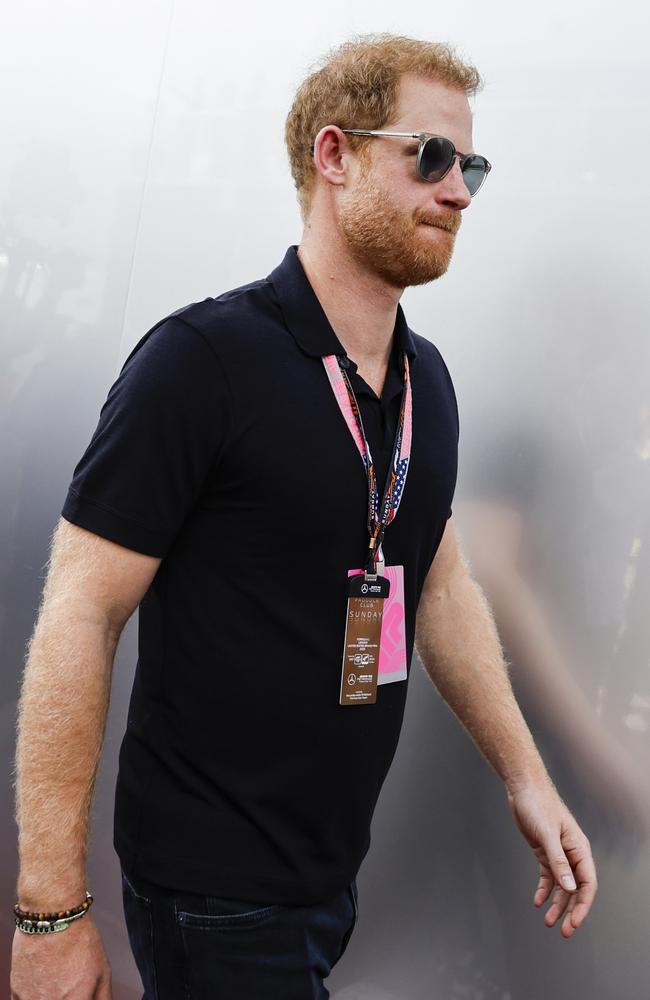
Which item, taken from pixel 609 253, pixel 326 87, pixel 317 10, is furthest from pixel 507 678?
pixel 317 10

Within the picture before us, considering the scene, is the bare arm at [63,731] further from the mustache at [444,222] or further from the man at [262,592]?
the mustache at [444,222]

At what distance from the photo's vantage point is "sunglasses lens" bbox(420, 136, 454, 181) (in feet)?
4.25

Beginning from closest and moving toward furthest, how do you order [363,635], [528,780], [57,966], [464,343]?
[57,966] → [363,635] → [528,780] → [464,343]

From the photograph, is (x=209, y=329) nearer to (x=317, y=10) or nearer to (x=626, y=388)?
(x=626, y=388)

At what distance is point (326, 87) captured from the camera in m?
1.43

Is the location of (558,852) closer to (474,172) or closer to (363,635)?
(363,635)

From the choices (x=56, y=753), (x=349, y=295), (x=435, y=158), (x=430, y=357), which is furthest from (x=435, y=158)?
(x=56, y=753)

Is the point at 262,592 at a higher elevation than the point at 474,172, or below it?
below

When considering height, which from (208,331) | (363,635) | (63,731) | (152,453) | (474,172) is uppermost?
(474,172)

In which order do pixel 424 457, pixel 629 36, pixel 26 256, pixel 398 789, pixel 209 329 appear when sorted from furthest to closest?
pixel 26 256, pixel 398 789, pixel 629 36, pixel 424 457, pixel 209 329

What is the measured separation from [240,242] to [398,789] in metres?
1.09

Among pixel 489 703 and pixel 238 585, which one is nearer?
pixel 238 585

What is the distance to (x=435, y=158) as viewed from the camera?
1.30 metres

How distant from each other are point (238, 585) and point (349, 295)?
44cm
